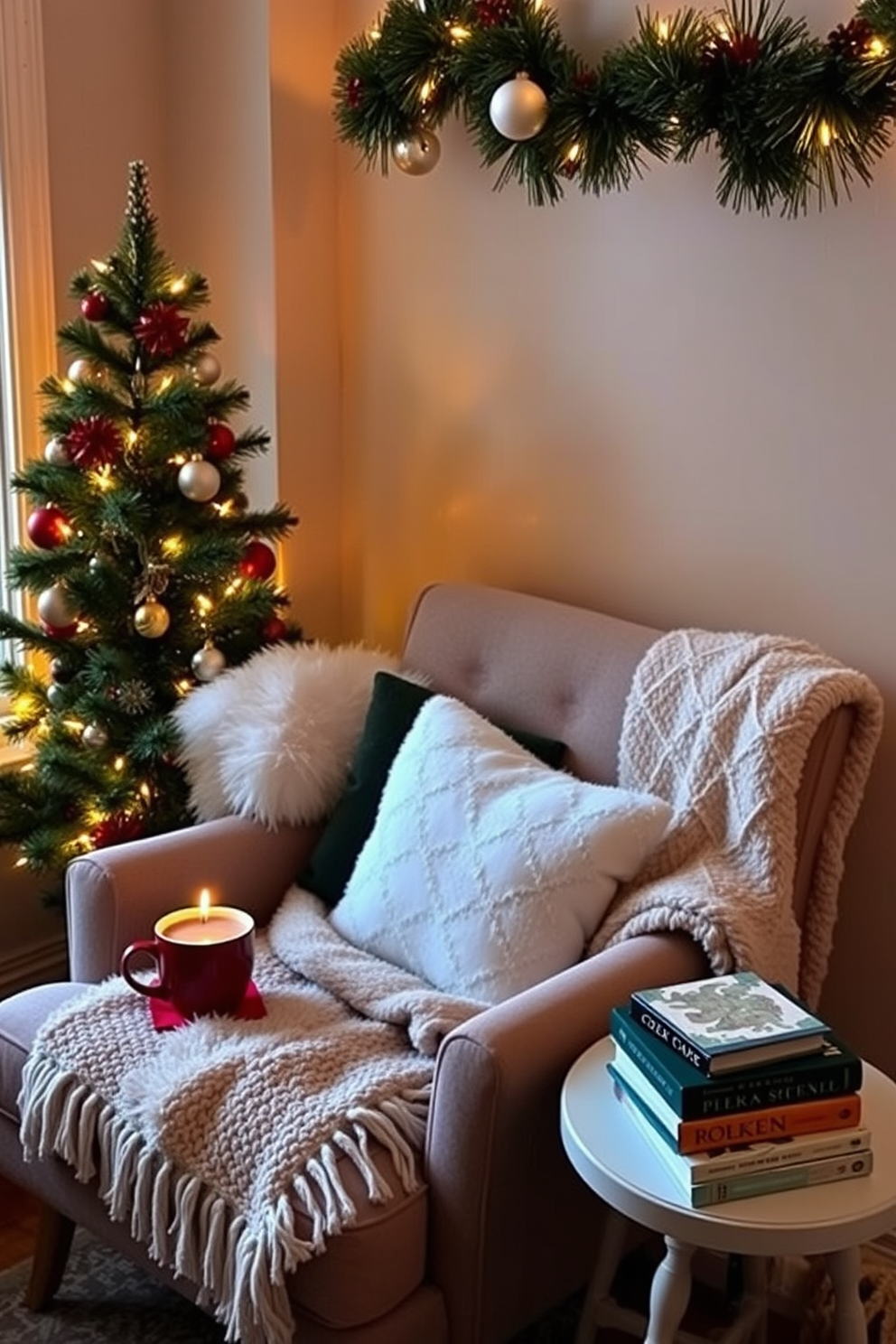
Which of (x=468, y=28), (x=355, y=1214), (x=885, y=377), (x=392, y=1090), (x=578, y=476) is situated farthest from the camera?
(x=578, y=476)

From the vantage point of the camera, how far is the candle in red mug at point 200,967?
177cm

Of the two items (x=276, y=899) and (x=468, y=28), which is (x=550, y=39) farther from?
(x=276, y=899)

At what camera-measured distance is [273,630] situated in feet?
7.73

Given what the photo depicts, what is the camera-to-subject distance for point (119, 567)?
88.8 inches

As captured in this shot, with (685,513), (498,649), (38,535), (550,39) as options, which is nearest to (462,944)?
(498,649)

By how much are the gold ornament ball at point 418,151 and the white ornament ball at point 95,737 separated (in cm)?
104

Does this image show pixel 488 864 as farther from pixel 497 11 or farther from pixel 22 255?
pixel 22 255

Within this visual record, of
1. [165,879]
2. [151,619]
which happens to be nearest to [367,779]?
[165,879]

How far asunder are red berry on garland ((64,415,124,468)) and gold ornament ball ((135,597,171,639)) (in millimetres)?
230

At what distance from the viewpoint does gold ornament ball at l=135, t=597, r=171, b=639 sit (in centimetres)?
222

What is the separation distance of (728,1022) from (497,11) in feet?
4.89

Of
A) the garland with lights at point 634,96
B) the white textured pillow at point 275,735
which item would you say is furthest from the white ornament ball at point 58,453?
the garland with lights at point 634,96

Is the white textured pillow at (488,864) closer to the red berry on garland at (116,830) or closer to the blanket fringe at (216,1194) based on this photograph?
the blanket fringe at (216,1194)

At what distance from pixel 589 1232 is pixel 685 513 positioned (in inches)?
42.2
